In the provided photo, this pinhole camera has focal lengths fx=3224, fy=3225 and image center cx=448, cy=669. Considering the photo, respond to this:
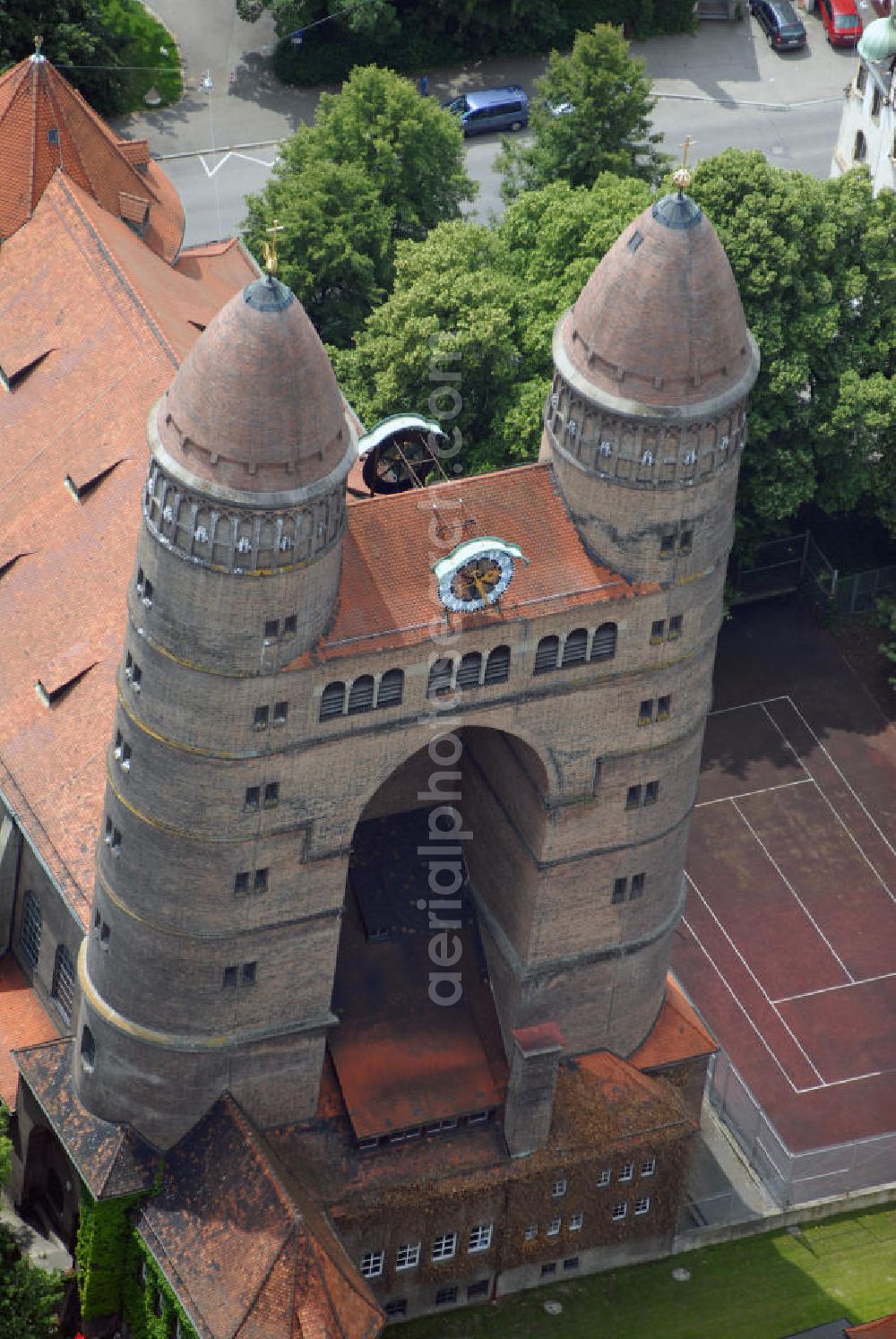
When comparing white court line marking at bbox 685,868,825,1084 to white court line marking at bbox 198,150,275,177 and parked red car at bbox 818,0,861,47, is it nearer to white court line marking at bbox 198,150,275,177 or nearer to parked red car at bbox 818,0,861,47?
white court line marking at bbox 198,150,275,177

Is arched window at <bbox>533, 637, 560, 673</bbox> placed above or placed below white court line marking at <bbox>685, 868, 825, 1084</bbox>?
above

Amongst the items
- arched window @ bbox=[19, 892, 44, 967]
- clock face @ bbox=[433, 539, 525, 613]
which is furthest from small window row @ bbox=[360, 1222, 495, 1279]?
clock face @ bbox=[433, 539, 525, 613]

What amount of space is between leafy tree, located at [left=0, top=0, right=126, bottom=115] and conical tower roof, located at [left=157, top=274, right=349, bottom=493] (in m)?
65.2

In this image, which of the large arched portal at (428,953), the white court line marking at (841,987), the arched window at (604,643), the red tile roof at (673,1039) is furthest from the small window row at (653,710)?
the white court line marking at (841,987)

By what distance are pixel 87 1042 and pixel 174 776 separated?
49.5 feet

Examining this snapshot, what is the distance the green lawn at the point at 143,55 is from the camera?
591 ft

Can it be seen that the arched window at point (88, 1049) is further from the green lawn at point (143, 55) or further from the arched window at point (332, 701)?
the green lawn at point (143, 55)

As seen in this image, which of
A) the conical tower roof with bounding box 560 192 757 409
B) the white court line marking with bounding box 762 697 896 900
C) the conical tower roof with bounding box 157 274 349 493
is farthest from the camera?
the white court line marking with bounding box 762 697 896 900

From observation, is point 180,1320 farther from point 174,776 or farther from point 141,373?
point 141,373

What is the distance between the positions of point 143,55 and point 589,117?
1296 inches

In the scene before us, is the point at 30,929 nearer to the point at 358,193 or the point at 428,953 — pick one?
the point at 428,953

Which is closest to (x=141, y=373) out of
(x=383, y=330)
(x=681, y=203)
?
(x=383, y=330)

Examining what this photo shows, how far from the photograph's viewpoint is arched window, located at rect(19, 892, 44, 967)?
12812cm

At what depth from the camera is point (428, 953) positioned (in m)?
125
